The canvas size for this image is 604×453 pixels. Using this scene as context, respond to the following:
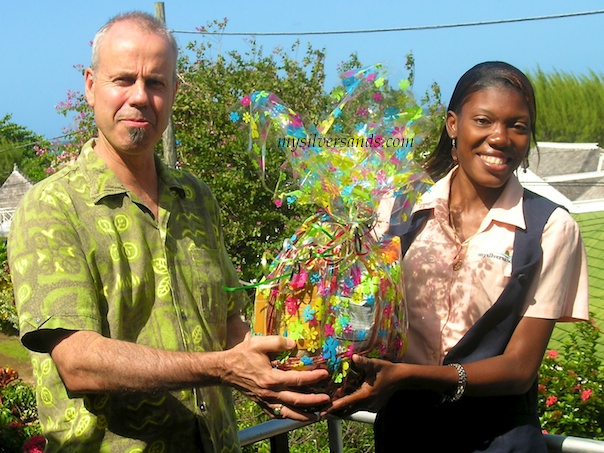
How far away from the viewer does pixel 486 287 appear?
2.48m

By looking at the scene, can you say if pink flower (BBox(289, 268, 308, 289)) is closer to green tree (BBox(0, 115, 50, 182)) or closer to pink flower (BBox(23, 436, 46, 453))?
pink flower (BBox(23, 436, 46, 453))

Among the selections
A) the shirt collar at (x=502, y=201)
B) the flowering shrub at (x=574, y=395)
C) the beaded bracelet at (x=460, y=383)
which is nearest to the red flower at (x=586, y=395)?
the flowering shrub at (x=574, y=395)

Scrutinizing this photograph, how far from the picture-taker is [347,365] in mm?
2215

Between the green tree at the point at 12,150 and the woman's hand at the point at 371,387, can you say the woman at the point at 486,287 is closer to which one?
the woman's hand at the point at 371,387

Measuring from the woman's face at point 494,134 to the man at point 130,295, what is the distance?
2.92ft

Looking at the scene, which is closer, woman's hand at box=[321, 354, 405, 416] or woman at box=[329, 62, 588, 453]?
woman's hand at box=[321, 354, 405, 416]

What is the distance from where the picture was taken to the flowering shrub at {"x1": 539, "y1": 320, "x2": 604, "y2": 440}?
473cm

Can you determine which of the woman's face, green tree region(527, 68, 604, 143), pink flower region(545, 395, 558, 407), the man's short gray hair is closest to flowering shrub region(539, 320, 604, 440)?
pink flower region(545, 395, 558, 407)

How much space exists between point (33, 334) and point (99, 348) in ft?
0.66

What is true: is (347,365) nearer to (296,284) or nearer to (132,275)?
(296,284)

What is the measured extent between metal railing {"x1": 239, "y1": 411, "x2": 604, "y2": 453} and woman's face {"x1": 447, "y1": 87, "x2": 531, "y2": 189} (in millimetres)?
912

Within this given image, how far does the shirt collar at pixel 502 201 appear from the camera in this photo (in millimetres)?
2537

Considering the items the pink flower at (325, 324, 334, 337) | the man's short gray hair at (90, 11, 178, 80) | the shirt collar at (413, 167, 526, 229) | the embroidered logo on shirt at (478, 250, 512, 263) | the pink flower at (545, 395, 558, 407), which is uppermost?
the man's short gray hair at (90, 11, 178, 80)

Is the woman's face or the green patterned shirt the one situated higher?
the woman's face
